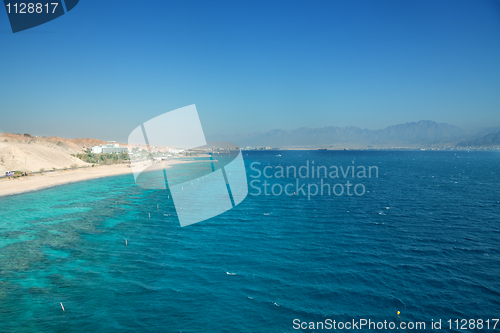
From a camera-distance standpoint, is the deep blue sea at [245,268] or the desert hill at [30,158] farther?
the desert hill at [30,158]

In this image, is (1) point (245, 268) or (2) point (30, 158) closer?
(1) point (245, 268)

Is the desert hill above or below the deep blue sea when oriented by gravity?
above

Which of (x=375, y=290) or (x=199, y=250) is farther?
(x=199, y=250)

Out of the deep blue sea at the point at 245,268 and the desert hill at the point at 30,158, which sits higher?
the desert hill at the point at 30,158

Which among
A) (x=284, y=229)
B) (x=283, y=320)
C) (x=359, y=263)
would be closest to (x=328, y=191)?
(x=284, y=229)

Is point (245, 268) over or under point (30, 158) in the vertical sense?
under

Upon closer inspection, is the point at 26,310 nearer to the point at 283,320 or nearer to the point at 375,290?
the point at 283,320

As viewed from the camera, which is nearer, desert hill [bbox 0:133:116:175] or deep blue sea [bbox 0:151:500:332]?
deep blue sea [bbox 0:151:500:332]

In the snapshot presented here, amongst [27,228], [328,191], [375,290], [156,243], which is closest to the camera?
[375,290]
